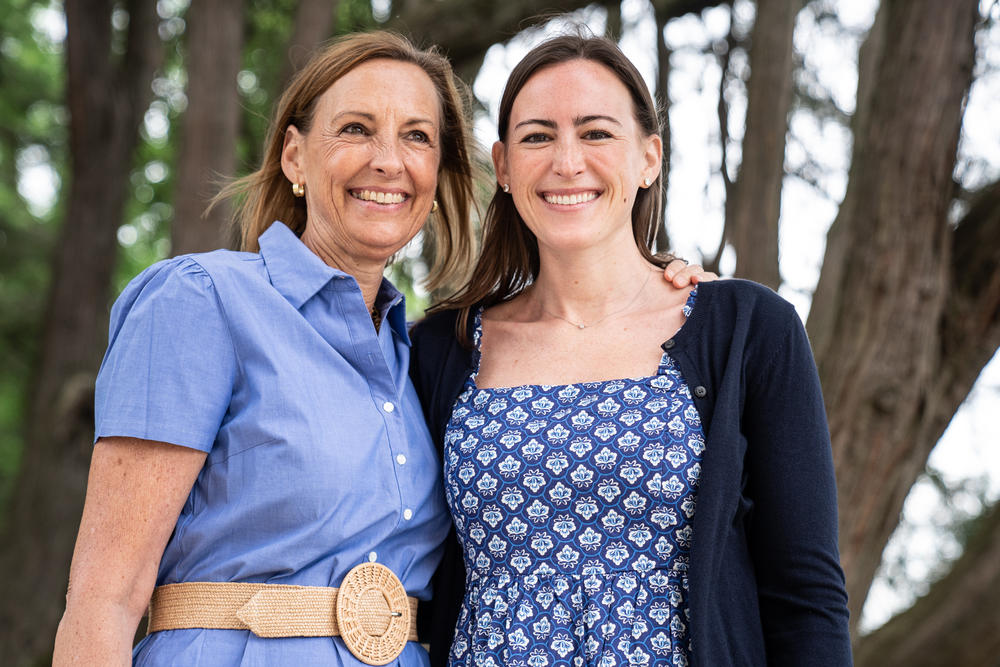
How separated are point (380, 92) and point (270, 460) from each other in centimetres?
96

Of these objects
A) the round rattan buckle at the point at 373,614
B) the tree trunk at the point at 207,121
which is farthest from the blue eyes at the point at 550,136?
the tree trunk at the point at 207,121

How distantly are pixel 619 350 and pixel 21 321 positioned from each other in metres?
9.92

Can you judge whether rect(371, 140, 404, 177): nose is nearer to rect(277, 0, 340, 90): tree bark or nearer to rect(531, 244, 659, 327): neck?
rect(531, 244, 659, 327): neck

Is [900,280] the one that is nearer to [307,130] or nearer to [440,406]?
[440,406]

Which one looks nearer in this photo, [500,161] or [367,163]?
[367,163]

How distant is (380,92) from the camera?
2.52 metres

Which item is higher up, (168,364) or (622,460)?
(168,364)

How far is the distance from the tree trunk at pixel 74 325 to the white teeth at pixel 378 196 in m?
4.26

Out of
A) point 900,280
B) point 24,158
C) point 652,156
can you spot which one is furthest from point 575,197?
point 24,158

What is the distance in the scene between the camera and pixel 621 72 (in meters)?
2.65

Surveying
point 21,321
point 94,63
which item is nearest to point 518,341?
point 94,63

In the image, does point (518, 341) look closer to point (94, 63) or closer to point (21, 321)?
point (94, 63)

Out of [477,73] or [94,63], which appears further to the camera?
[94,63]

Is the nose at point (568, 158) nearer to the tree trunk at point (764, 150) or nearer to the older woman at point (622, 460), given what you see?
the older woman at point (622, 460)
